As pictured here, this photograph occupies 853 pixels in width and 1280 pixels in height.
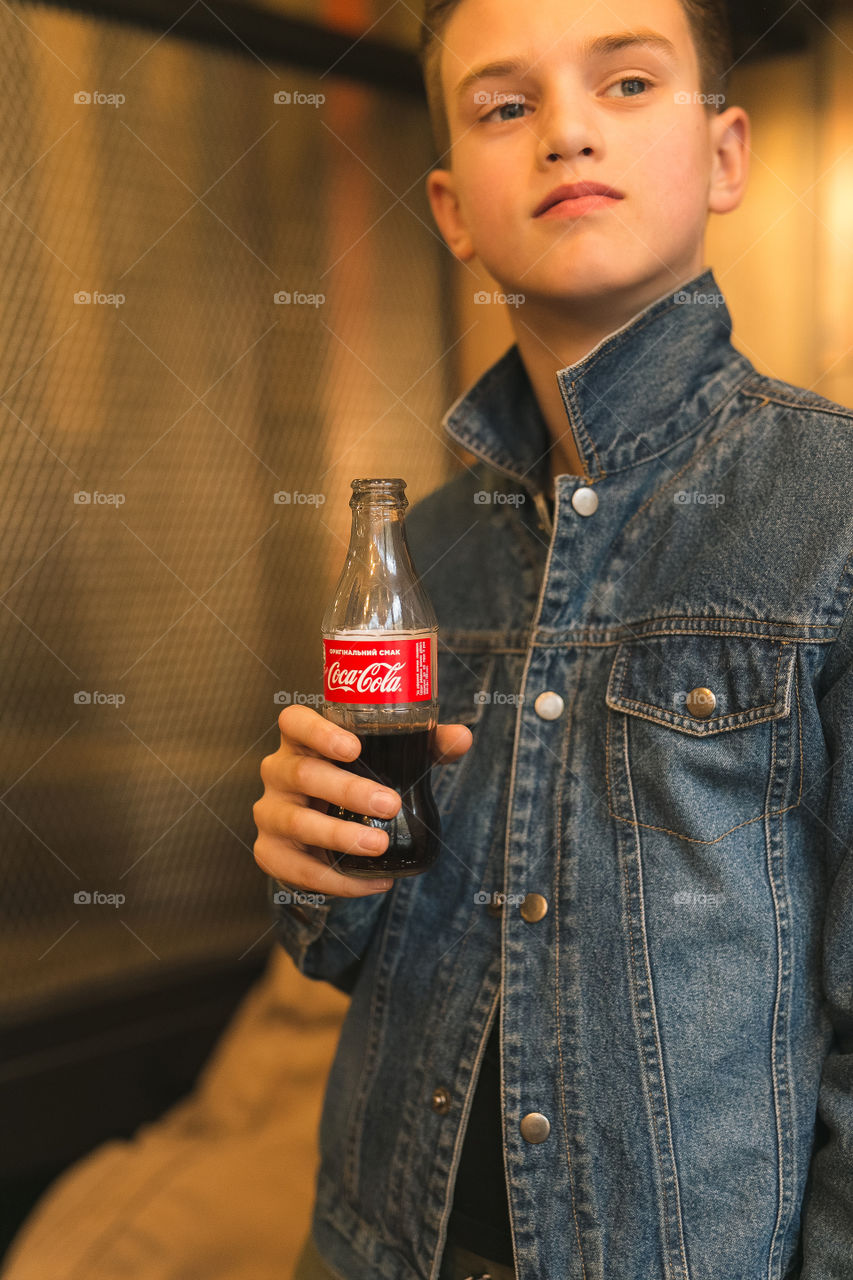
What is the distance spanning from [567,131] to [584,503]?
11.8 inches

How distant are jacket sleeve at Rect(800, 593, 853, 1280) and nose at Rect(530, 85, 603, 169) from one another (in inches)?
17.1

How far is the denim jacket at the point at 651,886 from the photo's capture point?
72 cm

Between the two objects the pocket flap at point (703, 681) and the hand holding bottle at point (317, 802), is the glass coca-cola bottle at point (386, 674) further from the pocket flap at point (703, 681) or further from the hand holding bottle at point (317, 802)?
the pocket flap at point (703, 681)

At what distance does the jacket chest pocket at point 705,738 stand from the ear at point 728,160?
0.45 meters

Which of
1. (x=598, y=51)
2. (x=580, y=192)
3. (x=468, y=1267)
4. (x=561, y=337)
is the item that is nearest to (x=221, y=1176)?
(x=468, y=1267)

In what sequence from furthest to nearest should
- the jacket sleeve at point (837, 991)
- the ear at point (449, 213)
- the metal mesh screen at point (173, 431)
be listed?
1. the metal mesh screen at point (173, 431)
2. the ear at point (449, 213)
3. the jacket sleeve at point (837, 991)

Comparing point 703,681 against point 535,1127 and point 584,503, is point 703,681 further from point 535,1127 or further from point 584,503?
point 535,1127

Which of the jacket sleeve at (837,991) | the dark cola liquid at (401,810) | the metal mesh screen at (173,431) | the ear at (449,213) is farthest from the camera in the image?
the metal mesh screen at (173,431)

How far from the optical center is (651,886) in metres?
0.76

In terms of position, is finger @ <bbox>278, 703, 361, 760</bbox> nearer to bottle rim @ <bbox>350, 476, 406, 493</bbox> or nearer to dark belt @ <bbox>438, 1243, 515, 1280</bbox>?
bottle rim @ <bbox>350, 476, 406, 493</bbox>

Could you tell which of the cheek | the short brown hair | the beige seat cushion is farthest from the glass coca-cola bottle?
the beige seat cushion

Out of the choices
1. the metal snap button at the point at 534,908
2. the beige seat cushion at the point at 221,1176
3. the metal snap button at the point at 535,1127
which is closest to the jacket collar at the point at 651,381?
the metal snap button at the point at 534,908

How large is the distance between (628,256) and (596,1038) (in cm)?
63

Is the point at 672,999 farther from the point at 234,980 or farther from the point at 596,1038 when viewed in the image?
the point at 234,980
